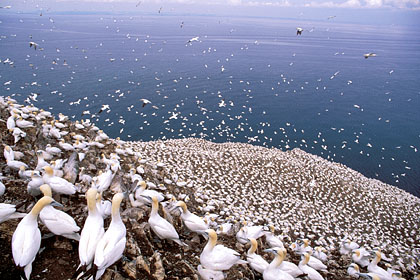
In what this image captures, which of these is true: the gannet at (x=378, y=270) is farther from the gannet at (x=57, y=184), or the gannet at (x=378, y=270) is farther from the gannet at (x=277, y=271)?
the gannet at (x=57, y=184)

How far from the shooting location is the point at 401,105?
176 feet

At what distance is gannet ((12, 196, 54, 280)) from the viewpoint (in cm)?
451

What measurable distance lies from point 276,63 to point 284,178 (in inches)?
2555

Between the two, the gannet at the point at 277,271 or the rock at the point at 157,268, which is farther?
the gannet at the point at 277,271

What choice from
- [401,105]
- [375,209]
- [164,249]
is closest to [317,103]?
[401,105]

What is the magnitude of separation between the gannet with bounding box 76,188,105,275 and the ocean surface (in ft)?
52.7

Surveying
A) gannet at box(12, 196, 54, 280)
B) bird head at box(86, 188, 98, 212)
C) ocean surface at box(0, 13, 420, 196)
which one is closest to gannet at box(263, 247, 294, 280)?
bird head at box(86, 188, 98, 212)

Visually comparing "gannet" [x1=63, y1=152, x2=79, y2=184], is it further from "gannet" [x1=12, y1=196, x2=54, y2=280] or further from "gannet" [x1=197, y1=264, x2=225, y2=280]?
"gannet" [x1=197, y1=264, x2=225, y2=280]

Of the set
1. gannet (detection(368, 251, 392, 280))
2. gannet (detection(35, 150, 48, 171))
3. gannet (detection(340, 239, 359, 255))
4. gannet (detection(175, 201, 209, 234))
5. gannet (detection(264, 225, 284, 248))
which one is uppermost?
gannet (detection(35, 150, 48, 171))

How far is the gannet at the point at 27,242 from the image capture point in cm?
451

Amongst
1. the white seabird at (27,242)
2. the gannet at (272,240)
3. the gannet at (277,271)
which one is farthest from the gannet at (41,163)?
the gannet at (272,240)

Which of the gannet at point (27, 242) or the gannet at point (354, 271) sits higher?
the gannet at point (27, 242)

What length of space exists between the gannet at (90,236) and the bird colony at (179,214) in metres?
0.02

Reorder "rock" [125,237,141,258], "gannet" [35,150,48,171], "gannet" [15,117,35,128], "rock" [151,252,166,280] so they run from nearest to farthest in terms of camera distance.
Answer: "rock" [151,252,166,280] < "rock" [125,237,141,258] < "gannet" [35,150,48,171] < "gannet" [15,117,35,128]
